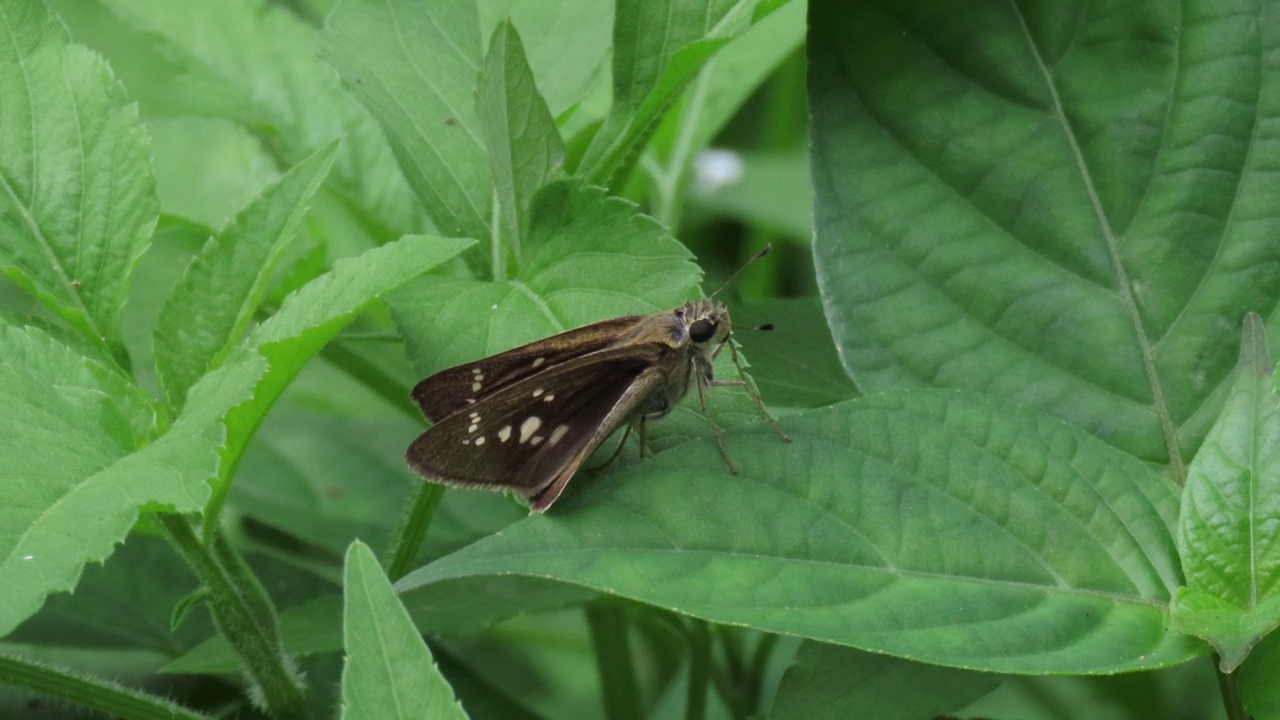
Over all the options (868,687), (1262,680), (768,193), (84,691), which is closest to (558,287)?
(868,687)

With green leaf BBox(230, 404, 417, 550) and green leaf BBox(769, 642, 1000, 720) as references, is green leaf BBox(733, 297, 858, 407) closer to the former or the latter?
green leaf BBox(769, 642, 1000, 720)

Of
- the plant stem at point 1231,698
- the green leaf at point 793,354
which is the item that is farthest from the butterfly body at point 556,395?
the plant stem at point 1231,698

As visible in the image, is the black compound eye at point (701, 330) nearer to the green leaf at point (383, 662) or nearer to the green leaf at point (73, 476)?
the green leaf at point (73, 476)

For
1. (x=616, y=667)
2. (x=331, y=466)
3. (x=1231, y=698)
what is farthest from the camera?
(x=331, y=466)

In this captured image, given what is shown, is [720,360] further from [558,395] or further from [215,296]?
[215,296]

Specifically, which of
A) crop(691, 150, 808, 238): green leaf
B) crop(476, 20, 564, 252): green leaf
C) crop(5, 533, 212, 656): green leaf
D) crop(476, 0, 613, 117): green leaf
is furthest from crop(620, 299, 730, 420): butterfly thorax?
crop(691, 150, 808, 238): green leaf
